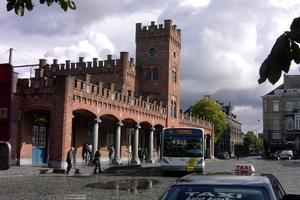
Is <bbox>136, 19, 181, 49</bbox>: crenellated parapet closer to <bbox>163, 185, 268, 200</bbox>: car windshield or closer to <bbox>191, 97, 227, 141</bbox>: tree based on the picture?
<bbox>191, 97, 227, 141</bbox>: tree

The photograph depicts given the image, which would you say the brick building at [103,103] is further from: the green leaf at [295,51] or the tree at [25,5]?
the green leaf at [295,51]

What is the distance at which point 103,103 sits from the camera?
29.1 m

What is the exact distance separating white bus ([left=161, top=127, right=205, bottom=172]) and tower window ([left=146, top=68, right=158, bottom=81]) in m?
19.1

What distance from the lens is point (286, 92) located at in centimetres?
7169

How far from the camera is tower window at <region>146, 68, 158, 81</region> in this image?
138 feet

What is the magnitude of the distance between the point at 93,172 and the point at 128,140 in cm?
1684

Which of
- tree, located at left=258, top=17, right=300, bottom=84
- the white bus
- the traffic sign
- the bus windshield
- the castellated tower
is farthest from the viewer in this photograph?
the castellated tower

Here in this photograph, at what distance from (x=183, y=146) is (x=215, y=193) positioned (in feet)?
60.3

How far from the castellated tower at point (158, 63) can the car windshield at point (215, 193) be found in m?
36.3

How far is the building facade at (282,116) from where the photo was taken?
6975 cm

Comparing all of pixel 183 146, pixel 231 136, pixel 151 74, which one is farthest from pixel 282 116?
pixel 183 146

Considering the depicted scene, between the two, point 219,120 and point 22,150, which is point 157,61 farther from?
point 219,120

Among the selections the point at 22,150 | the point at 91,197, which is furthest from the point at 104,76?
the point at 91,197

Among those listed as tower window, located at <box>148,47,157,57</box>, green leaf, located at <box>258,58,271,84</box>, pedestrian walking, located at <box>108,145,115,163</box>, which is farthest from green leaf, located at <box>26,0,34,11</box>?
tower window, located at <box>148,47,157,57</box>
